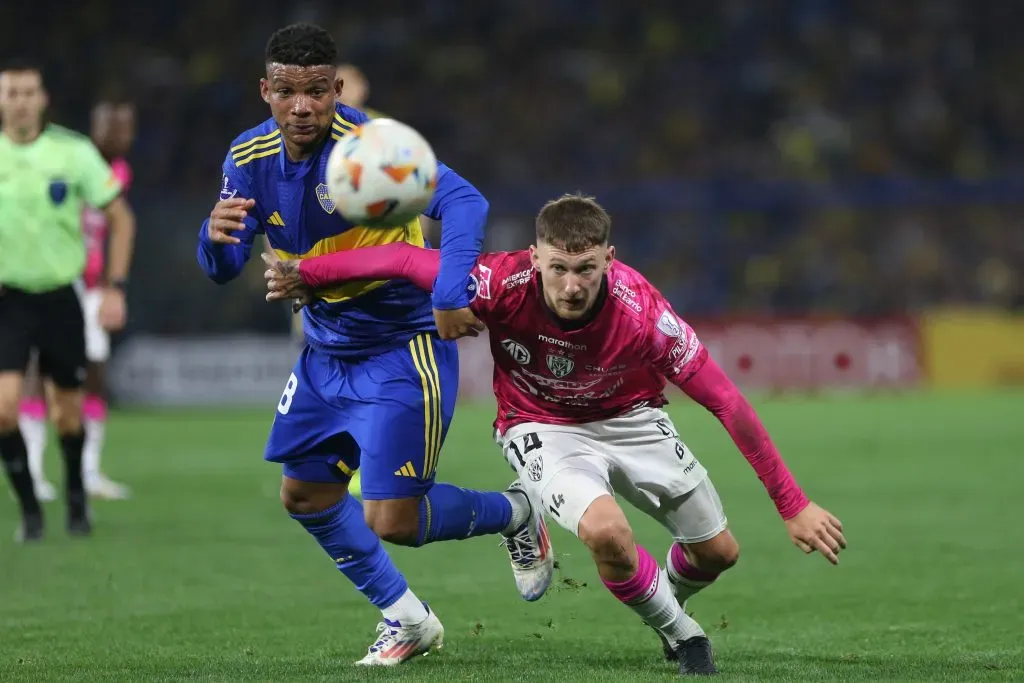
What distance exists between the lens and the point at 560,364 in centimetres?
518

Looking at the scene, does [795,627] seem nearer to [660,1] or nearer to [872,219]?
[872,219]

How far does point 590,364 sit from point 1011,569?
319 cm

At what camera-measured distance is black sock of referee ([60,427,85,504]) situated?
29.0 feet

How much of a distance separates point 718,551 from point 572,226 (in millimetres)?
1269

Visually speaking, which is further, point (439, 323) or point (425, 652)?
point (425, 652)

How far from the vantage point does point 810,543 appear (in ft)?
15.5

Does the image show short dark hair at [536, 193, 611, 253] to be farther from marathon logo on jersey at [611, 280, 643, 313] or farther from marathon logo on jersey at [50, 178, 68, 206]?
marathon logo on jersey at [50, 178, 68, 206]

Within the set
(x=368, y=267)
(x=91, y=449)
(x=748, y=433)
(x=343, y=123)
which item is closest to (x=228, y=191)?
(x=343, y=123)

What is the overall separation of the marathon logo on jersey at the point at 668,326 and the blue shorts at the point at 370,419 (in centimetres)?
86

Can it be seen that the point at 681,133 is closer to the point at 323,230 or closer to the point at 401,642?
the point at 323,230

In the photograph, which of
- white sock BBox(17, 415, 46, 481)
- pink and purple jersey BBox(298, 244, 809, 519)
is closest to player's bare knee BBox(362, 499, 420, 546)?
pink and purple jersey BBox(298, 244, 809, 519)

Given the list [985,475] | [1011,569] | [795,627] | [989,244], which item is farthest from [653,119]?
[795,627]

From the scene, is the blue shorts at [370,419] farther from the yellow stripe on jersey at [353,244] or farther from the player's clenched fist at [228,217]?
the player's clenched fist at [228,217]

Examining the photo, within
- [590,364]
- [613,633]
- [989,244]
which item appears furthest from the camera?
[989,244]
